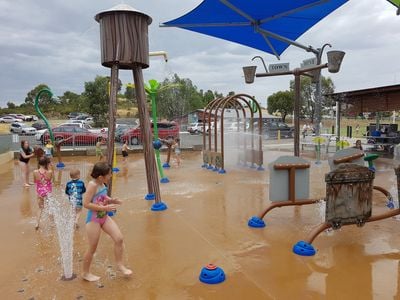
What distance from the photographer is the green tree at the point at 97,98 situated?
1490 inches

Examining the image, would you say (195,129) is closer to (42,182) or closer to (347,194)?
(42,182)

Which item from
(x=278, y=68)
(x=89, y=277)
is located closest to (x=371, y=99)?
(x=278, y=68)

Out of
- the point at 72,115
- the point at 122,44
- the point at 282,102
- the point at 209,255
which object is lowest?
the point at 209,255

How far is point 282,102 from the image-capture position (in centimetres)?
5616

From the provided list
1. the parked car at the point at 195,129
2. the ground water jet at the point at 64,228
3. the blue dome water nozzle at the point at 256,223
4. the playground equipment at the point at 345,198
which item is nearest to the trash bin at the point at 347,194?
the playground equipment at the point at 345,198

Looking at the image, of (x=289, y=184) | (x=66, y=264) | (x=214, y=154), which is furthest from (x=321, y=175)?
→ (x=66, y=264)

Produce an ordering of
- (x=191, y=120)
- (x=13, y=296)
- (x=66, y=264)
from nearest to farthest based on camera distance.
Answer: (x=13, y=296) < (x=66, y=264) < (x=191, y=120)

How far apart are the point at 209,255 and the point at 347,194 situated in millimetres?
1930

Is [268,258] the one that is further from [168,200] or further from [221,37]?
[221,37]

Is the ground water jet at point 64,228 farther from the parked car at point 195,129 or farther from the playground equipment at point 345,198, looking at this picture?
the parked car at point 195,129

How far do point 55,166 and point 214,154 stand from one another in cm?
609

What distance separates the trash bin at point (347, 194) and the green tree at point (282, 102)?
51434mm

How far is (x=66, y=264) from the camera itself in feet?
13.5

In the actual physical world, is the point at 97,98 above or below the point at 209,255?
above
